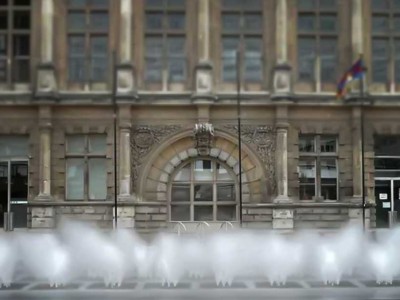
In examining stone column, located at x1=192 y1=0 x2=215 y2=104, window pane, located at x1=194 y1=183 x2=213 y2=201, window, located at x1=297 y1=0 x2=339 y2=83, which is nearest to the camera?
stone column, located at x1=192 y1=0 x2=215 y2=104

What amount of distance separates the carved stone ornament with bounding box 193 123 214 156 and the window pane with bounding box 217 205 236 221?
7.85ft

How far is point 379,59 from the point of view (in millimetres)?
27828

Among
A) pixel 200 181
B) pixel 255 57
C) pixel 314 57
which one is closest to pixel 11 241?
pixel 200 181

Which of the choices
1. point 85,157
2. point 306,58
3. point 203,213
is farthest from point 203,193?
point 306,58

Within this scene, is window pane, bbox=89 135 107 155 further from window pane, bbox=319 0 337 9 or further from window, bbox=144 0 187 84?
window pane, bbox=319 0 337 9

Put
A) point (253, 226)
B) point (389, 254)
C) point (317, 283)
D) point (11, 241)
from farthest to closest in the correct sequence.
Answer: point (253, 226)
point (11, 241)
point (389, 254)
point (317, 283)

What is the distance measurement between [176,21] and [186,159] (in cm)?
582

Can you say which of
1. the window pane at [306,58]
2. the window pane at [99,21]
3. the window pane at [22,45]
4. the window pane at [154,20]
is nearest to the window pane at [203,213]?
the window pane at [306,58]

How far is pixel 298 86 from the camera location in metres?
27.4

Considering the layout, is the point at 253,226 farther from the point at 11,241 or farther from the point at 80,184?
the point at 11,241

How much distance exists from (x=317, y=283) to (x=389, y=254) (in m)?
3.85

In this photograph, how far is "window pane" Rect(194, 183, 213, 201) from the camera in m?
27.0

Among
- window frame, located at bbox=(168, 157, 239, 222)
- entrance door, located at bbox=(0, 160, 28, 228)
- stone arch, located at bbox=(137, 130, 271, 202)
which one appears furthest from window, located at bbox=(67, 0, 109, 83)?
window frame, located at bbox=(168, 157, 239, 222)

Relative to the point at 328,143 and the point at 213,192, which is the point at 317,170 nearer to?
the point at 328,143
